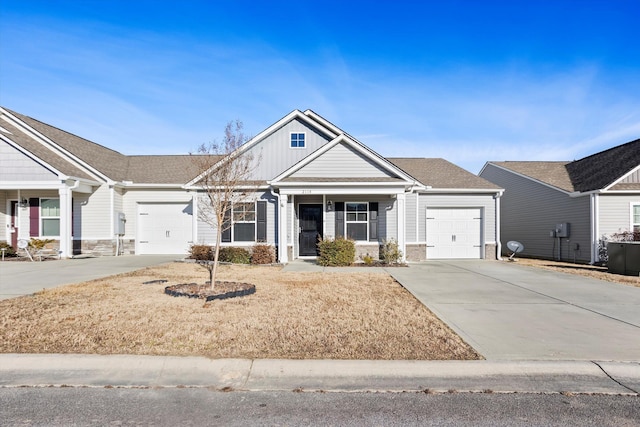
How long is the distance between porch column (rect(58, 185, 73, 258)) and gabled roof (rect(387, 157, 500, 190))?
49.5 feet

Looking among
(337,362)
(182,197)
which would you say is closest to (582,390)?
(337,362)

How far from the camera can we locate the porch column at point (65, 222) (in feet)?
53.8

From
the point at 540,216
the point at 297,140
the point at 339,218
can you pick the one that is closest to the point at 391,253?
the point at 339,218

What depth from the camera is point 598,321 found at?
6.69 meters

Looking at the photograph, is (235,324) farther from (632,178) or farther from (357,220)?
(632,178)

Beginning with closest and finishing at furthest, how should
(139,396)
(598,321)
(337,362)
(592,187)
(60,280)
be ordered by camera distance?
(139,396)
(337,362)
(598,321)
(60,280)
(592,187)

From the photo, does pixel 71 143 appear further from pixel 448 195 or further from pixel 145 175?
pixel 448 195

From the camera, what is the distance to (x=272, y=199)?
16.4m

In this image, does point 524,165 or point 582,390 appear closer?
point 582,390

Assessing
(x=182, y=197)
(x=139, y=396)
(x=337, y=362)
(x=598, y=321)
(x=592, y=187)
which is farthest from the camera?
(x=182, y=197)

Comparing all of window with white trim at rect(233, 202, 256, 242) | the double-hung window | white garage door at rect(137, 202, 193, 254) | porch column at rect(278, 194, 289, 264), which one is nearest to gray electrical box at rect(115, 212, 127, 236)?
white garage door at rect(137, 202, 193, 254)

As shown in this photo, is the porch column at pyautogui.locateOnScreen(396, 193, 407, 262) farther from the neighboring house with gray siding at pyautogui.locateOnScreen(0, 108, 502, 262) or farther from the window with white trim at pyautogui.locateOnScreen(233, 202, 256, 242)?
the window with white trim at pyautogui.locateOnScreen(233, 202, 256, 242)

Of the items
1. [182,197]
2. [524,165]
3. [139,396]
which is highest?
[524,165]

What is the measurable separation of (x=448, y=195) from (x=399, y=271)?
634 centimetres
